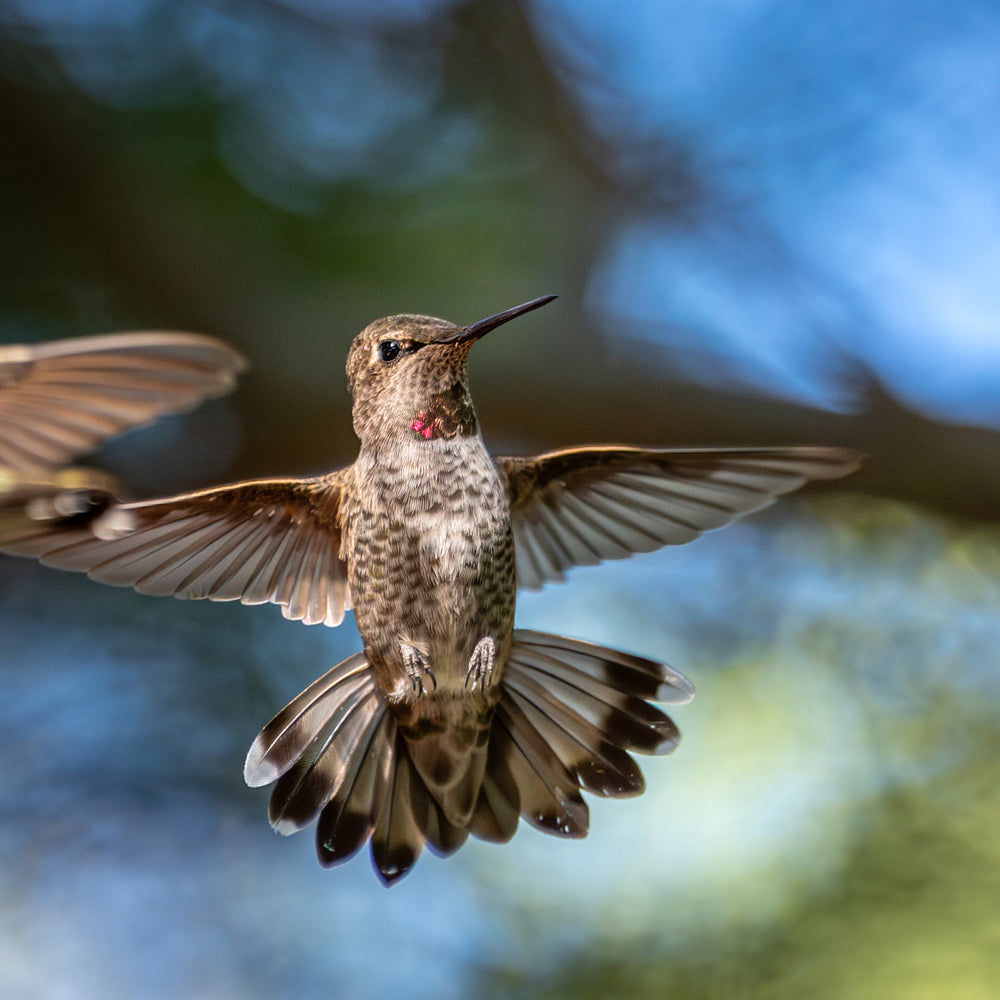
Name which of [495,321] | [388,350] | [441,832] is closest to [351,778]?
[441,832]

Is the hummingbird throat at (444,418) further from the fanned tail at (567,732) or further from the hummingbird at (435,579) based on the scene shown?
the fanned tail at (567,732)

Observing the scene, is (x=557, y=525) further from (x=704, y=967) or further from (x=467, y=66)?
(x=467, y=66)

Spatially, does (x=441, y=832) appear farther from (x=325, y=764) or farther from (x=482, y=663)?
A: (x=482, y=663)

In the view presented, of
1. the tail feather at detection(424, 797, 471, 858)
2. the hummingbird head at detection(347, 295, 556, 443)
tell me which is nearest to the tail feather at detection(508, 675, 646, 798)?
the tail feather at detection(424, 797, 471, 858)

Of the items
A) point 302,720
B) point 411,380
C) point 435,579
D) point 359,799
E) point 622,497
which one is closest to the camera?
point 411,380

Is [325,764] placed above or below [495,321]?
below

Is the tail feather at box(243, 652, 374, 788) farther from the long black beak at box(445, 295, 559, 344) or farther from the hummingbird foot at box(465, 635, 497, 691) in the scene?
the long black beak at box(445, 295, 559, 344)

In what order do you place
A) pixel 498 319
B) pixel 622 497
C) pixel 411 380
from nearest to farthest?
pixel 498 319 → pixel 411 380 → pixel 622 497
